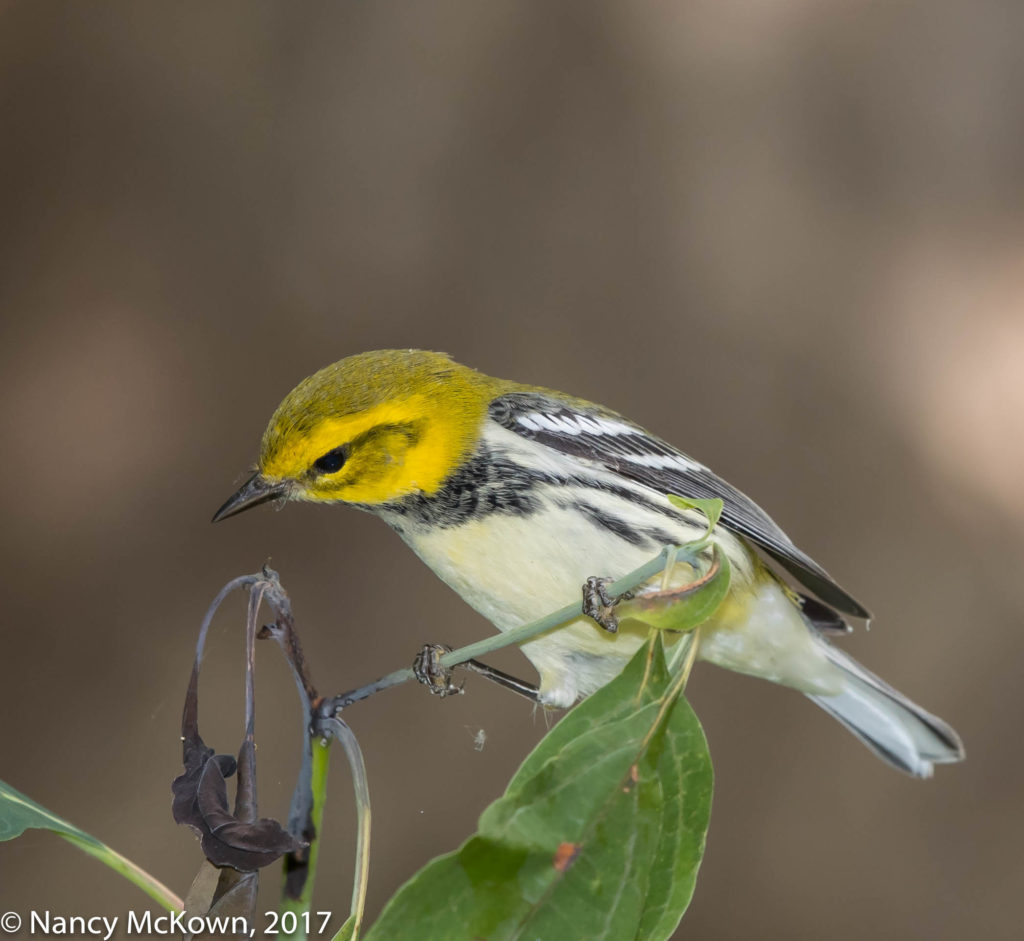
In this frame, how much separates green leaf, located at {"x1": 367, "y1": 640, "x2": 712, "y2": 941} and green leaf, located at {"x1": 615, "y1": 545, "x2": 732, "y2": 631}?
0.03m

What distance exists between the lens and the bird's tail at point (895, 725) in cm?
93

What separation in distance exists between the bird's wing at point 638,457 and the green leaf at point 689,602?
34 cm

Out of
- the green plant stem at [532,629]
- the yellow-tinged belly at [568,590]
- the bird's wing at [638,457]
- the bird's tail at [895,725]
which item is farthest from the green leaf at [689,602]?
the bird's tail at [895,725]

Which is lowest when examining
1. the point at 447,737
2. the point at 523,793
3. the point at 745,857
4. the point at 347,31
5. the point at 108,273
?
the point at 745,857

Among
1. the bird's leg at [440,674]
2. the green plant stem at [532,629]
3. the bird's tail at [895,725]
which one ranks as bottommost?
the bird's tail at [895,725]

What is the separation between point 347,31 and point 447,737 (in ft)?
3.17

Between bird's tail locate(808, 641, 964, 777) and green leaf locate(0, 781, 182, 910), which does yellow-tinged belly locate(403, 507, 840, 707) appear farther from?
green leaf locate(0, 781, 182, 910)

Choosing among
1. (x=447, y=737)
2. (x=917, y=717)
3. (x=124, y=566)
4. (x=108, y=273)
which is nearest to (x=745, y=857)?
(x=447, y=737)

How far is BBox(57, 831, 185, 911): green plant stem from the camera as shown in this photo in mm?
413

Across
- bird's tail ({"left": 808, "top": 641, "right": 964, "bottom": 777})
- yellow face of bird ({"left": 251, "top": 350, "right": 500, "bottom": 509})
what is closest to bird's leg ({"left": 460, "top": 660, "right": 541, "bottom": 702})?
yellow face of bird ({"left": 251, "top": 350, "right": 500, "bottom": 509})

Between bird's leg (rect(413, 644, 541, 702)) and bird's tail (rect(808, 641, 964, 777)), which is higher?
bird's leg (rect(413, 644, 541, 702))

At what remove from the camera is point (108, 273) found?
135 cm

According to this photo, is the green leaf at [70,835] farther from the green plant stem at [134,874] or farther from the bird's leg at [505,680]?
the bird's leg at [505,680]

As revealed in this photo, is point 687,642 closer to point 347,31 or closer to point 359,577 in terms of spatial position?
point 359,577
